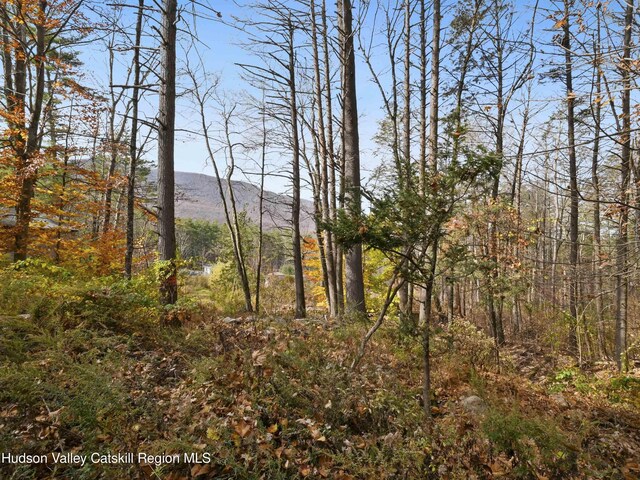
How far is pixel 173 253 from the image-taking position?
19.3ft

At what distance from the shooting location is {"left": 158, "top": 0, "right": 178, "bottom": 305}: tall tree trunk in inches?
226

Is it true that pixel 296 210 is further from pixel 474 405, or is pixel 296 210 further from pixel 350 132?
pixel 474 405

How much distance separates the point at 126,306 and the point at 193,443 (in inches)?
118

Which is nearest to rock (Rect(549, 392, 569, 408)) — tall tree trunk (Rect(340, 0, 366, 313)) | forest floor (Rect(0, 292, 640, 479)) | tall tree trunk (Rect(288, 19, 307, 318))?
forest floor (Rect(0, 292, 640, 479))

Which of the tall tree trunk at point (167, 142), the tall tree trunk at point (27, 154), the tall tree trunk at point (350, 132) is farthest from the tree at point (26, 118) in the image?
the tall tree trunk at point (350, 132)

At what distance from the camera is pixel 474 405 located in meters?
3.71

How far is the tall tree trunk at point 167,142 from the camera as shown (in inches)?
226

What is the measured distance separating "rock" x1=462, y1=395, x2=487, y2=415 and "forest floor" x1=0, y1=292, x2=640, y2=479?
0.02 metres

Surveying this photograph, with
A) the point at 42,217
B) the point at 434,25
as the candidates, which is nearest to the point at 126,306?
the point at 42,217

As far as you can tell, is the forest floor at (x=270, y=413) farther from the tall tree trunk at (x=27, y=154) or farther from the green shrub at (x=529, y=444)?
the tall tree trunk at (x=27, y=154)

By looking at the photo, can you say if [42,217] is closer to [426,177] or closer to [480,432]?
[426,177]

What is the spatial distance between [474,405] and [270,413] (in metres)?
2.34

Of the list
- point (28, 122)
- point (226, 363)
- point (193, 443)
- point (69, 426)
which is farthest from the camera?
point (28, 122)

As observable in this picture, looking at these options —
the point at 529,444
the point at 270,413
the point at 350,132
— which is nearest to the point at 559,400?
the point at 529,444
